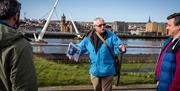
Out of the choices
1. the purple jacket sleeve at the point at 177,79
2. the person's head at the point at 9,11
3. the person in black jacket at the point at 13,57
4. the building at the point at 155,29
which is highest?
the person's head at the point at 9,11

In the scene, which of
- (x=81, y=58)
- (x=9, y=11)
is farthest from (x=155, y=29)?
(x=9, y=11)

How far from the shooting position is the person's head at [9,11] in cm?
270

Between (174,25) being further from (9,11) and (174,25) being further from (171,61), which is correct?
(9,11)

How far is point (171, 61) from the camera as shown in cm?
402

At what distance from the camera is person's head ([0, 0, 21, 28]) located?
8.87 feet

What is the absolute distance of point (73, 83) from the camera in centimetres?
799

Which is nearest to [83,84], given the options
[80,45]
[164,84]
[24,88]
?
[80,45]

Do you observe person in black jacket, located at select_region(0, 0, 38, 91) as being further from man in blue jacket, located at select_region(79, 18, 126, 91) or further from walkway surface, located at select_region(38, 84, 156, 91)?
walkway surface, located at select_region(38, 84, 156, 91)

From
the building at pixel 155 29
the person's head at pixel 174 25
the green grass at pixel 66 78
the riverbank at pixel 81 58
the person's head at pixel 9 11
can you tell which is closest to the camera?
the person's head at pixel 9 11

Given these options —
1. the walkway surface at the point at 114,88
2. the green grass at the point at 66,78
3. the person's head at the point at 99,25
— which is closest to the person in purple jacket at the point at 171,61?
the person's head at the point at 99,25

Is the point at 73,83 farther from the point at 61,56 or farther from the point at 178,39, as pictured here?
the point at 61,56

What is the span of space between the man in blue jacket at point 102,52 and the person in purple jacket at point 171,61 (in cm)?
145

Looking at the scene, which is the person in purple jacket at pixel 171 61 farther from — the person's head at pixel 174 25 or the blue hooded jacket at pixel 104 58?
the blue hooded jacket at pixel 104 58

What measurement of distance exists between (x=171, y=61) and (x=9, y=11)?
6.99ft
